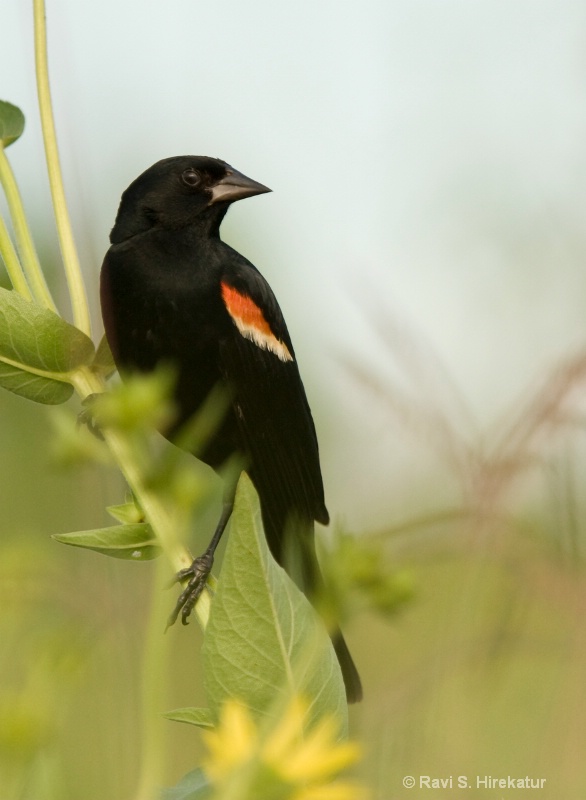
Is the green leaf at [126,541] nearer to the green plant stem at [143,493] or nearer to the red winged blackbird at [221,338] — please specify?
the green plant stem at [143,493]

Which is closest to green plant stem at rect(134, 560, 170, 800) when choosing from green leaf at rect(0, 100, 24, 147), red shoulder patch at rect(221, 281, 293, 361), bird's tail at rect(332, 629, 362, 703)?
green leaf at rect(0, 100, 24, 147)

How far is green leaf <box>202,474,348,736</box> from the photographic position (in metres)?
0.56

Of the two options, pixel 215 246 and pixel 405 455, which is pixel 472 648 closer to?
pixel 405 455

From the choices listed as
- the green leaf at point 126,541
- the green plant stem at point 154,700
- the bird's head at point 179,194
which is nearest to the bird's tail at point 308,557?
the green leaf at point 126,541

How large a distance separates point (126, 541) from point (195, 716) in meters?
0.16

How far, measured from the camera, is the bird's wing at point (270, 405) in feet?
6.06

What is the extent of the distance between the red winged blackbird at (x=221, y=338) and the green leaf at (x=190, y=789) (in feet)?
3.74

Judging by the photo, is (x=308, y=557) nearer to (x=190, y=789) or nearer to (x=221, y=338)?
(x=190, y=789)

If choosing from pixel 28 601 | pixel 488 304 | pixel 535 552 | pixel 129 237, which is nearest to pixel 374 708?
pixel 535 552

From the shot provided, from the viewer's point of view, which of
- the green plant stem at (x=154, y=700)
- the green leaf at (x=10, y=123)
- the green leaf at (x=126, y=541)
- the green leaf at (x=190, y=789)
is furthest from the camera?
the green leaf at (x=10, y=123)

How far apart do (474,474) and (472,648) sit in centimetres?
20

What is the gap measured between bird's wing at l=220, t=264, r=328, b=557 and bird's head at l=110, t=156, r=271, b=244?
6.9 inches

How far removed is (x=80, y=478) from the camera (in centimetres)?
116

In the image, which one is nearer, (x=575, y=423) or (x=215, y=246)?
(x=575, y=423)
